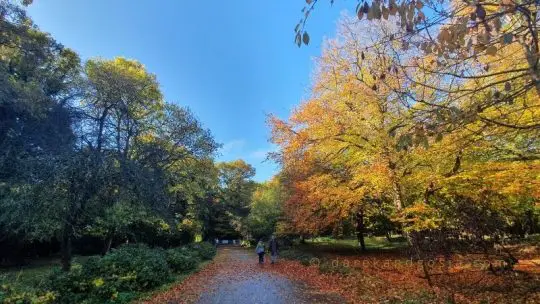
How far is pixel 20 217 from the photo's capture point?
12141 mm

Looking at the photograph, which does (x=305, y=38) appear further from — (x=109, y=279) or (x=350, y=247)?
(x=350, y=247)

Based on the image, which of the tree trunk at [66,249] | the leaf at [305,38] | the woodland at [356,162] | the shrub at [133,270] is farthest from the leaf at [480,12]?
the tree trunk at [66,249]

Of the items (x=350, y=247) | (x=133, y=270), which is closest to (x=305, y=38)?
(x=133, y=270)

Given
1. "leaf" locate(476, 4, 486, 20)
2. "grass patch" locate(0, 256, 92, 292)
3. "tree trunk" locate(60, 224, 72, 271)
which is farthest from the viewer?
"tree trunk" locate(60, 224, 72, 271)

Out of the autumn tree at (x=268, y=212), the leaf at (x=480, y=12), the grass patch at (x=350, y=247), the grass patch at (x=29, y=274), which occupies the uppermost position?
the autumn tree at (x=268, y=212)

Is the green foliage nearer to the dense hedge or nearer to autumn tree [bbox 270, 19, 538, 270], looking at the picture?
autumn tree [bbox 270, 19, 538, 270]

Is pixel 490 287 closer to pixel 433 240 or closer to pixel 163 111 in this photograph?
pixel 433 240

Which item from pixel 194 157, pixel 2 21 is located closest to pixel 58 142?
pixel 2 21

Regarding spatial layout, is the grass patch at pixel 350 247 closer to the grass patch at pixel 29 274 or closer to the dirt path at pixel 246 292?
the dirt path at pixel 246 292

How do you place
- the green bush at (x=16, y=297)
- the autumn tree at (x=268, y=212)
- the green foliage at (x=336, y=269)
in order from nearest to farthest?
1. the green bush at (x=16, y=297)
2. the green foliage at (x=336, y=269)
3. the autumn tree at (x=268, y=212)

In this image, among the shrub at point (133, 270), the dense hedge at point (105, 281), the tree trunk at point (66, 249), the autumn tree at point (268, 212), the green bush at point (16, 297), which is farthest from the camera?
the autumn tree at point (268, 212)

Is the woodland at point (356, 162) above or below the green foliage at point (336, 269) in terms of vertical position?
above

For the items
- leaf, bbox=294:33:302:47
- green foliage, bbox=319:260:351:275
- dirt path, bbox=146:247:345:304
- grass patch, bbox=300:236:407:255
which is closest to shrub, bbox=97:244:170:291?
dirt path, bbox=146:247:345:304

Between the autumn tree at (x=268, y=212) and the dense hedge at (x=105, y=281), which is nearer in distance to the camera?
the dense hedge at (x=105, y=281)
